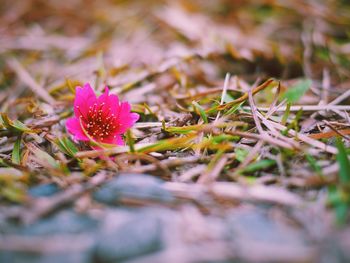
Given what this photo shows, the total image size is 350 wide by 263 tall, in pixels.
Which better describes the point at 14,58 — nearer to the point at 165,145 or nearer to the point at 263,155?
the point at 165,145

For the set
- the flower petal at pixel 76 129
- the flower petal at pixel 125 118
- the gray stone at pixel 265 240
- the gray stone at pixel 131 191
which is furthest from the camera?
the flower petal at pixel 125 118

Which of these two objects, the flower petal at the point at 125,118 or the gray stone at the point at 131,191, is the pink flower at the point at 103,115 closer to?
the flower petal at the point at 125,118

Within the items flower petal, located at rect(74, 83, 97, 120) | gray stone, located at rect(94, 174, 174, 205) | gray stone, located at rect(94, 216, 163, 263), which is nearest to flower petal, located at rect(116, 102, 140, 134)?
flower petal, located at rect(74, 83, 97, 120)

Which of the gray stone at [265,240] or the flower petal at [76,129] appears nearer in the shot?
the gray stone at [265,240]

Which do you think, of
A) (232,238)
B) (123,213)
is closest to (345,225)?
(232,238)

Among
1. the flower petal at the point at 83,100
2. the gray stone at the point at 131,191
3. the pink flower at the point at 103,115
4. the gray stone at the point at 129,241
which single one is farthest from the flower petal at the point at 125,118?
the gray stone at the point at 129,241

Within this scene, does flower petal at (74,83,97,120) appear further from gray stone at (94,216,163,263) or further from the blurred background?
gray stone at (94,216,163,263)

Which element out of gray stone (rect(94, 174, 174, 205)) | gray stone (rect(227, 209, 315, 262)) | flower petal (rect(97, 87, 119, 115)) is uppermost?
flower petal (rect(97, 87, 119, 115))
